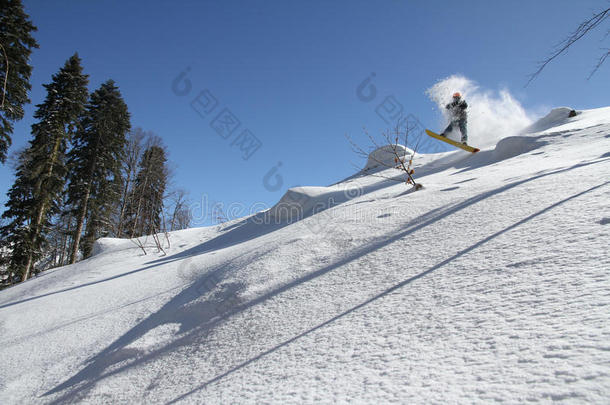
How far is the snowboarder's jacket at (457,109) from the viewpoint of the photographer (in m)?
9.74

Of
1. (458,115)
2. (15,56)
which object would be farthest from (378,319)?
(15,56)

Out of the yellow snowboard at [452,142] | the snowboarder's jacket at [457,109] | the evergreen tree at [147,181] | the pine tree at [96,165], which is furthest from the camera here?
the evergreen tree at [147,181]

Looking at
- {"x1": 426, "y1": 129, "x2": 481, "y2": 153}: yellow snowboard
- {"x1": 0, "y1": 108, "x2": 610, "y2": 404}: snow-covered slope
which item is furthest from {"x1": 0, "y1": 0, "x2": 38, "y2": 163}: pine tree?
{"x1": 426, "y1": 129, "x2": 481, "y2": 153}: yellow snowboard

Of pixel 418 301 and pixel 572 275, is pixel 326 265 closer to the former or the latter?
pixel 418 301

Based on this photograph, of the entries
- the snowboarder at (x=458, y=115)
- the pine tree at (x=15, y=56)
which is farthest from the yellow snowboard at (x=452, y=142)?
the pine tree at (x=15, y=56)

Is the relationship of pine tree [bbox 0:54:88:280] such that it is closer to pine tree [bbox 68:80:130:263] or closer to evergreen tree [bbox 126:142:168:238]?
pine tree [bbox 68:80:130:263]

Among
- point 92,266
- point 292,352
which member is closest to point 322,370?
point 292,352

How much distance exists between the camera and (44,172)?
486 inches

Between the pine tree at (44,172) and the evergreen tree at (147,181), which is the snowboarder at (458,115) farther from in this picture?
the pine tree at (44,172)

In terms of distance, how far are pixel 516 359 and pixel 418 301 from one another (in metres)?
0.71

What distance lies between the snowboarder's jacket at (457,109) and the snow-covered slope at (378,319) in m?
7.06

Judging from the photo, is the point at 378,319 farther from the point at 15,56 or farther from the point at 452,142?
the point at 15,56

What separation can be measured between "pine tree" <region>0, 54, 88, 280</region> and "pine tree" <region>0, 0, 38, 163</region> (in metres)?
1.69

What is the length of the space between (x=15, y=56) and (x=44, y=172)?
4528mm
